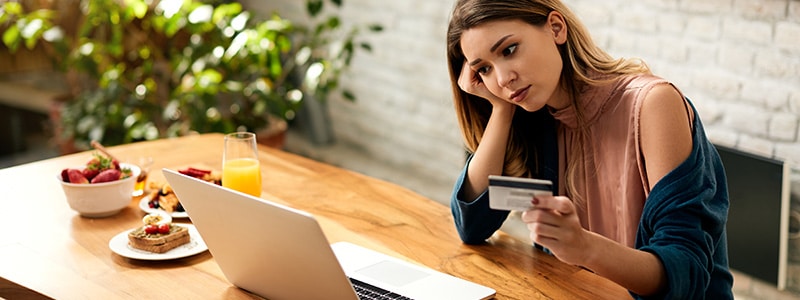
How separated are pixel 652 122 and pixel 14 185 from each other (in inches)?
54.1

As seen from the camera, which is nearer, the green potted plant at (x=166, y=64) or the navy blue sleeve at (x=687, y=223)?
the navy blue sleeve at (x=687, y=223)

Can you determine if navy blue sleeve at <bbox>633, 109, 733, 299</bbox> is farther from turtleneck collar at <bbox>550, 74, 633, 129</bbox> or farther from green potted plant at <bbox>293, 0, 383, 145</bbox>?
green potted plant at <bbox>293, 0, 383, 145</bbox>

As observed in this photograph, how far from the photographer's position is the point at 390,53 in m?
4.20

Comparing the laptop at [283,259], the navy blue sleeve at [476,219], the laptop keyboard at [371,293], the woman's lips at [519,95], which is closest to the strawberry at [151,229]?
the laptop at [283,259]

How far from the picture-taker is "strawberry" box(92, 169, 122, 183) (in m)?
1.81

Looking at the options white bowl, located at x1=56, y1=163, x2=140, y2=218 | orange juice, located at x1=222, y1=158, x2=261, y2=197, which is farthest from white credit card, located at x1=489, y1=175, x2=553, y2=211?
white bowl, located at x1=56, y1=163, x2=140, y2=218

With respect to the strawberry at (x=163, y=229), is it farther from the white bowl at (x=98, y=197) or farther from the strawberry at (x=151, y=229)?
the white bowl at (x=98, y=197)

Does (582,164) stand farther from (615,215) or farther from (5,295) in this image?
(5,295)

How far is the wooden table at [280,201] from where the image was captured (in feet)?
4.82

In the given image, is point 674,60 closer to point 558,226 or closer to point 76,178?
point 558,226

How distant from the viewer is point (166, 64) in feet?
13.3

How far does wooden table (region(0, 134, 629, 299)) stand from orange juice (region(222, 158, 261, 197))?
0.12 meters

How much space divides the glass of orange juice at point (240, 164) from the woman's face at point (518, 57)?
19.9 inches

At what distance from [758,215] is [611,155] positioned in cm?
123
